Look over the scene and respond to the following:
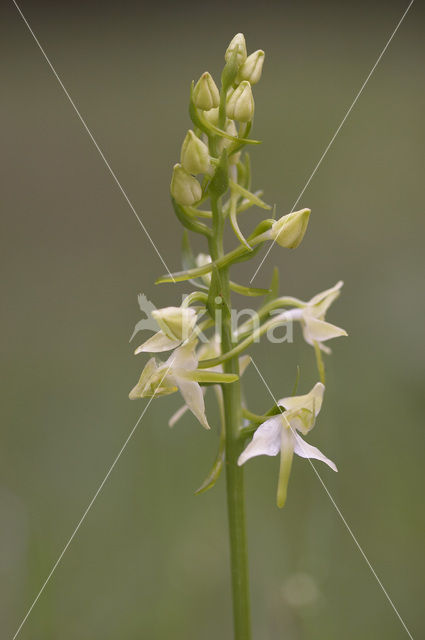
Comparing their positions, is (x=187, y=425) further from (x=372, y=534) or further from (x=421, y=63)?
(x=421, y=63)

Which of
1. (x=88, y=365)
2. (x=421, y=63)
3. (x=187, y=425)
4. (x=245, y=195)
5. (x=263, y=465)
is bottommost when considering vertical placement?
(x=263, y=465)

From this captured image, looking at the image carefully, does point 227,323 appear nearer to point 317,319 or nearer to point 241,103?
point 317,319

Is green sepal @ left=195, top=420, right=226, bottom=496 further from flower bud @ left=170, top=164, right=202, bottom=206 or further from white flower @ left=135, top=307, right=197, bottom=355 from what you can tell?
flower bud @ left=170, top=164, right=202, bottom=206

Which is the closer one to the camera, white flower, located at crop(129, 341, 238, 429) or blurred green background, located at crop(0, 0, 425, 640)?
white flower, located at crop(129, 341, 238, 429)

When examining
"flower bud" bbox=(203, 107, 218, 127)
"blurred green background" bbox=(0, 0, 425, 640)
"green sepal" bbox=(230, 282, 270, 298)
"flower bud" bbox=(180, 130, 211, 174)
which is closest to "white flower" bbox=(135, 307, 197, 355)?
"green sepal" bbox=(230, 282, 270, 298)

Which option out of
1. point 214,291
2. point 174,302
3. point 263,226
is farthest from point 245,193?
point 174,302

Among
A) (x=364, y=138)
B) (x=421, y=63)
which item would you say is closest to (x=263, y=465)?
(x=364, y=138)
